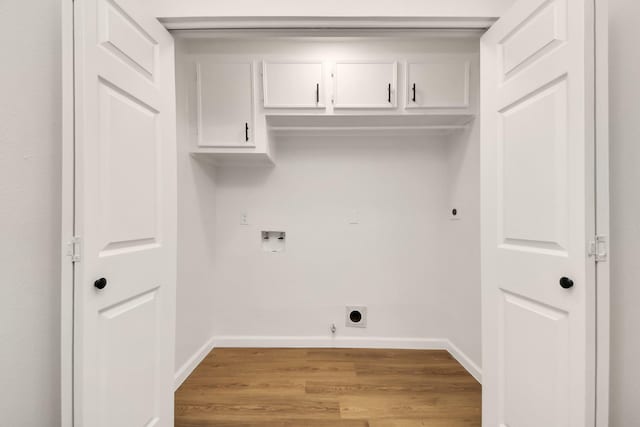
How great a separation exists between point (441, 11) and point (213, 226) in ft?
7.38

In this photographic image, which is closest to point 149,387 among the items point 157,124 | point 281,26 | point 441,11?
point 157,124

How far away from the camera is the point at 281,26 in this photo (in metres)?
1.50

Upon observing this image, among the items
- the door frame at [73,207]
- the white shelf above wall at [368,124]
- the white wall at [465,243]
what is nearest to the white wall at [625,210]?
the door frame at [73,207]

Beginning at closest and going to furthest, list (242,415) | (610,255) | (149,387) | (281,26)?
(610,255)
(149,387)
(281,26)
(242,415)

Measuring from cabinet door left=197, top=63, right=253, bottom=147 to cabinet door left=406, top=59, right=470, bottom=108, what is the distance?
1.18 metres

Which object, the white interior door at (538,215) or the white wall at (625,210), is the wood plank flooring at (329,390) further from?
the white wall at (625,210)

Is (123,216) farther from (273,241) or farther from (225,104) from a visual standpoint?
(273,241)

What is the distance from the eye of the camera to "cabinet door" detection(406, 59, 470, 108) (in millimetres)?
2270

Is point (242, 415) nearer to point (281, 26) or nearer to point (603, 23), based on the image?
point (281, 26)

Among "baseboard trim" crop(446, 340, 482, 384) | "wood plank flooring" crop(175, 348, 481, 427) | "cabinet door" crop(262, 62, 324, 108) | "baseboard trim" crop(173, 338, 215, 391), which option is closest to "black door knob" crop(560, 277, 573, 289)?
"wood plank flooring" crop(175, 348, 481, 427)

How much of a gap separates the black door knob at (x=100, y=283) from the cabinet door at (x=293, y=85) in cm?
162

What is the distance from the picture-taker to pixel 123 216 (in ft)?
3.89

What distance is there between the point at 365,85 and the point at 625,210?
66.2 inches

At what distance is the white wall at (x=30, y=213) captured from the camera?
924 mm
